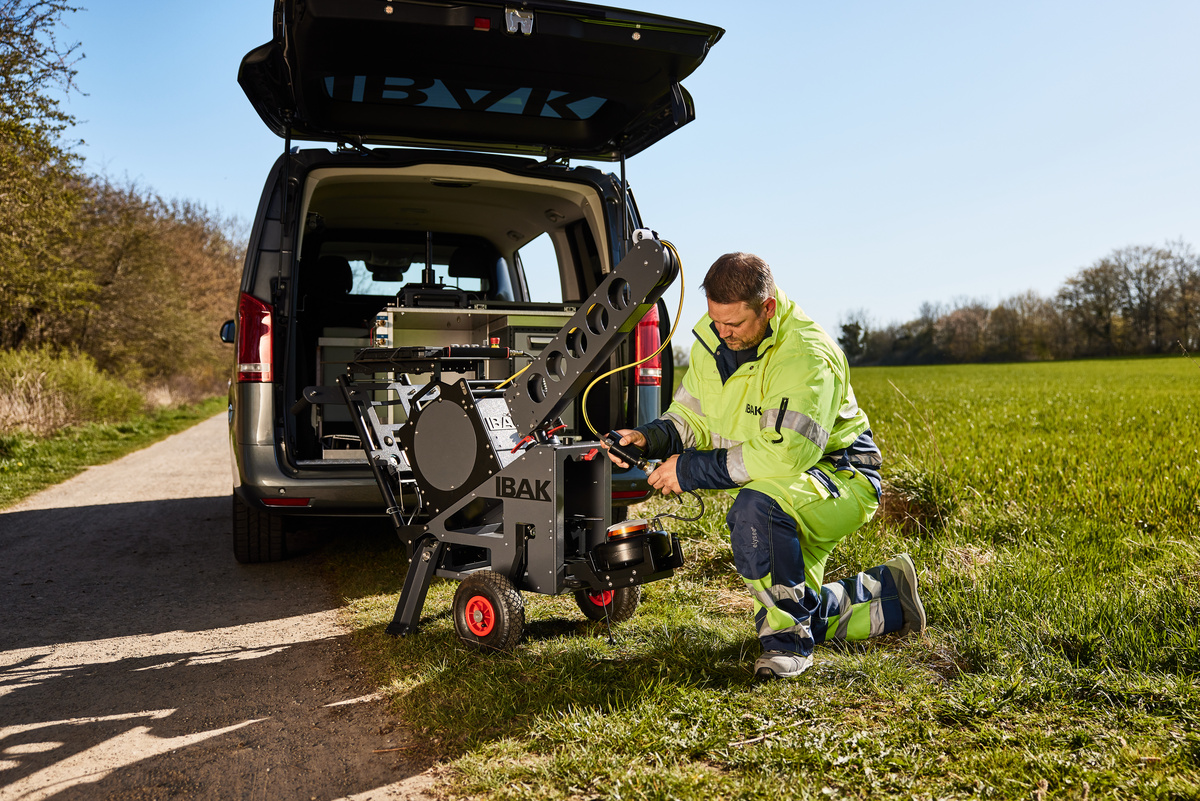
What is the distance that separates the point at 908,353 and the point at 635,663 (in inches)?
2892

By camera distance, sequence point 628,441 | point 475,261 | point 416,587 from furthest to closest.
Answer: point 475,261 < point 416,587 < point 628,441

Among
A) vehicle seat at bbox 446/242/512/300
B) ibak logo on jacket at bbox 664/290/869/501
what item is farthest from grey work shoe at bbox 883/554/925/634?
vehicle seat at bbox 446/242/512/300

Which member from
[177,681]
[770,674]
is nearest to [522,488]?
[770,674]

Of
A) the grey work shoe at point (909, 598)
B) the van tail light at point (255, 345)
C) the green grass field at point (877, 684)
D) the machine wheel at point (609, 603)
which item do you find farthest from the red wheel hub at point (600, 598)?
the van tail light at point (255, 345)

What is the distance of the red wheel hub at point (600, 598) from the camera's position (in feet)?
11.6

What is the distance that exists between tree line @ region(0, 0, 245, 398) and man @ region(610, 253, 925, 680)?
13.4 m

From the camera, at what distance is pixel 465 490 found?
3.41 m

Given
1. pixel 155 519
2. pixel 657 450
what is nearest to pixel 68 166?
pixel 155 519

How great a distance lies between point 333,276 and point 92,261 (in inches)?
680

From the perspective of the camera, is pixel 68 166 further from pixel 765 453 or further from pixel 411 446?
pixel 765 453

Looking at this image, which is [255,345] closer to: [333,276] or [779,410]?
[333,276]

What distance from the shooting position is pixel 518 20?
3.44m

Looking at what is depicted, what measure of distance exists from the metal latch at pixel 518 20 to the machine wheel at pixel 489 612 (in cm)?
218

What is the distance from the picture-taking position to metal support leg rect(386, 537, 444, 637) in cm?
351
